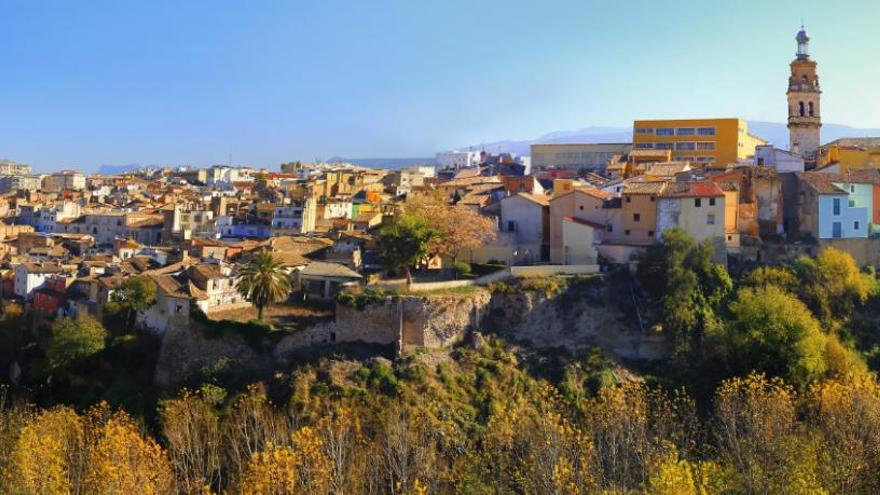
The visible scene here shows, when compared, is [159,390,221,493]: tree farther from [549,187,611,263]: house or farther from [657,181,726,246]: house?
[657,181,726,246]: house

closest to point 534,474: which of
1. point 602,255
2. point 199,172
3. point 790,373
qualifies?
point 790,373

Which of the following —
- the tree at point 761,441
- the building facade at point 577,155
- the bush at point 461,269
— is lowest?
the tree at point 761,441

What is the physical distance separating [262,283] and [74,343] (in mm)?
8817

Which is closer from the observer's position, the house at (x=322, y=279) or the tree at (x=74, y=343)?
the tree at (x=74, y=343)

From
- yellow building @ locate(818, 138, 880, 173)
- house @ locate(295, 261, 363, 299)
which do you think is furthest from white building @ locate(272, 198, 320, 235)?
yellow building @ locate(818, 138, 880, 173)

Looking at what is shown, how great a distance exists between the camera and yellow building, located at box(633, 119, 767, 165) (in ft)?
224

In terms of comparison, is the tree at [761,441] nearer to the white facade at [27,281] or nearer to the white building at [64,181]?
the white facade at [27,281]

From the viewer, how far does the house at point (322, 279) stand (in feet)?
127

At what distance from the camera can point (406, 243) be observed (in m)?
38.1

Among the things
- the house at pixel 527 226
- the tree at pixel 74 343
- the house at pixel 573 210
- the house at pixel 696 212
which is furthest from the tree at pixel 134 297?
the house at pixel 696 212

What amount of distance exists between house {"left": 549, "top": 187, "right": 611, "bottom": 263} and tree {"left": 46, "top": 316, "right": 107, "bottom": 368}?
2118 centimetres

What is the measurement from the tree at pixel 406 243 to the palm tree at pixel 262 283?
4604 mm

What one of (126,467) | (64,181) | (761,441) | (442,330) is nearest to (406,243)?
(442,330)

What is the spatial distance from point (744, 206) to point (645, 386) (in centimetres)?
1331
